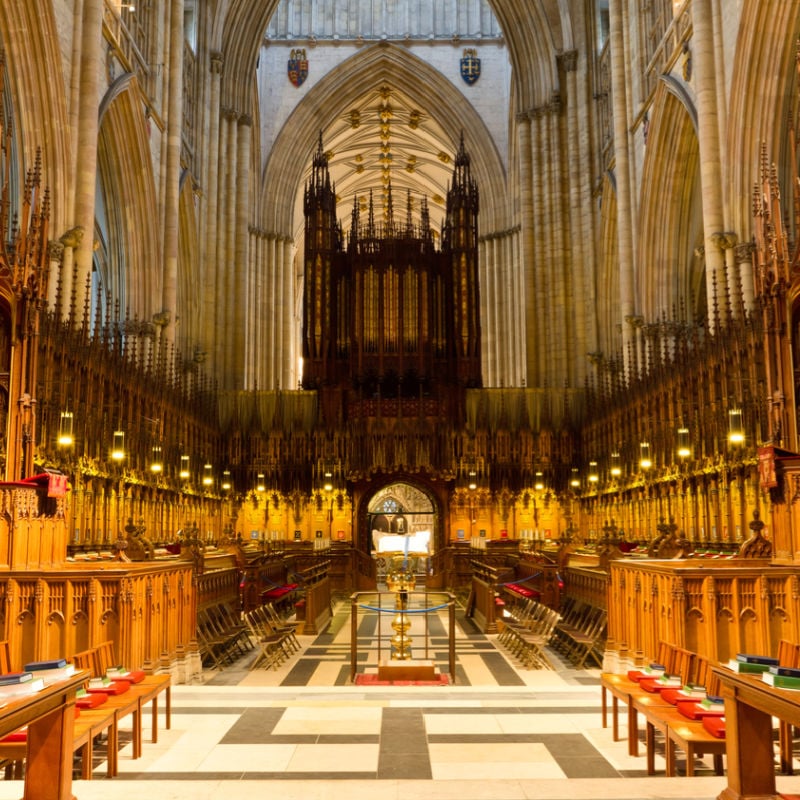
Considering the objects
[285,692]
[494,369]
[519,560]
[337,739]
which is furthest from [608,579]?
[494,369]

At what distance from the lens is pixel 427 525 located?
25.3m

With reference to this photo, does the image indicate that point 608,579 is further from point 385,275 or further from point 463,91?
point 463,91

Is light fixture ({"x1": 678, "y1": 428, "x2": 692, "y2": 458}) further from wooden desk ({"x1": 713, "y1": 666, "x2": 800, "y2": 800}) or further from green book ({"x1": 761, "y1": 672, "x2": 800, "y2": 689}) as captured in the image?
green book ({"x1": 761, "y1": 672, "x2": 800, "y2": 689})

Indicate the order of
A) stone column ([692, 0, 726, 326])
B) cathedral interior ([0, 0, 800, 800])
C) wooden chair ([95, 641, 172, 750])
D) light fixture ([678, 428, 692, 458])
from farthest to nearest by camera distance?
1. stone column ([692, 0, 726, 326])
2. light fixture ([678, 428, 692, 458])
3. cathedral interior ([0, 0, 800, 800])
4. wooden chair ([95, 641, 172, 750])

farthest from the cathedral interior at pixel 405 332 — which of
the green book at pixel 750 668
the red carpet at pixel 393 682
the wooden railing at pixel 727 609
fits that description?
the red carpet at pixel 393 682

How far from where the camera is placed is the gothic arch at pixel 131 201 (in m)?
20.5

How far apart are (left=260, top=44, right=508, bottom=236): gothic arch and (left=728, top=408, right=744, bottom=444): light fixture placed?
25914 millimetres

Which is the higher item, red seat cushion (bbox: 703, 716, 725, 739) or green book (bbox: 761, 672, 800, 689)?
green book (bbox: 761, 672, 800, 689)

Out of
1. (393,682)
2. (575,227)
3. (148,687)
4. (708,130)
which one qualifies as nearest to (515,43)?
(575,227)

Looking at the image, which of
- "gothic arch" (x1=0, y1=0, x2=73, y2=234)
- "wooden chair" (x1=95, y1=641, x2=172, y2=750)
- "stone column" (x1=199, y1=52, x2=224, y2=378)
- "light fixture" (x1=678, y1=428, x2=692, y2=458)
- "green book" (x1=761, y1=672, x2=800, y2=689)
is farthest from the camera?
"stone column" (x1=199, y1=52, x2=224, y2=378)

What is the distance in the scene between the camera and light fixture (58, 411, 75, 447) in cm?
1295

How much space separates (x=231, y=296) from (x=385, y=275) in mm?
5281

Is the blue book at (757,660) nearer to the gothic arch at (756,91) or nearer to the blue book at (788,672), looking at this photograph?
the blue book at (788,672)

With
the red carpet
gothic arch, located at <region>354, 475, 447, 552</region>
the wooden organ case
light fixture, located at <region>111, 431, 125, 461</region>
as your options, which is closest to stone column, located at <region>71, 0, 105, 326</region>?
light fixture, located at <region>111, 431, 125, 461</region>
